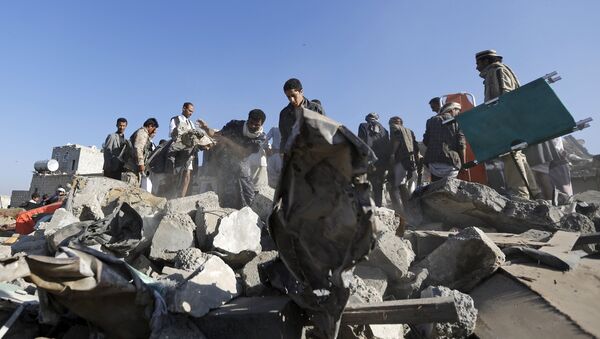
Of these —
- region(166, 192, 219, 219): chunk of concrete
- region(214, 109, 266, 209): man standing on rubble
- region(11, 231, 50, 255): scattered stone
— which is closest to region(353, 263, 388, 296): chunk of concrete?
region(166, 192, 219, 219): chunk of concrete

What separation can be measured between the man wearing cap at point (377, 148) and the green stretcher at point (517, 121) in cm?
128

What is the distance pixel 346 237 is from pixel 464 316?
1300 millimetres

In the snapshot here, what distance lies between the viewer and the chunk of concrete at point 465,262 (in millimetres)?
3127

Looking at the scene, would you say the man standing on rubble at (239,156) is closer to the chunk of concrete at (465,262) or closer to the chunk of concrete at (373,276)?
the chunk of concrete at (373,276)

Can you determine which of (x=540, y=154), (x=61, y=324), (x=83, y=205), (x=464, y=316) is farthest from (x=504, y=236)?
(x=83, y=205)

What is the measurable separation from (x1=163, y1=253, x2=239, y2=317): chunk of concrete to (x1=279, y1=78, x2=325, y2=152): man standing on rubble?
2199 millimetres

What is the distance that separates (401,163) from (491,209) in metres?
1.66

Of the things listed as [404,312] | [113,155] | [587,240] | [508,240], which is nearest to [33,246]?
[113,155]

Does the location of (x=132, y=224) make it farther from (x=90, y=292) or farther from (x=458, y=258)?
(x=458, y=258)

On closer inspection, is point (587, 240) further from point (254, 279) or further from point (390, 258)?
point (254, 279)

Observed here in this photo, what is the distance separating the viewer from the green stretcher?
15.4ft

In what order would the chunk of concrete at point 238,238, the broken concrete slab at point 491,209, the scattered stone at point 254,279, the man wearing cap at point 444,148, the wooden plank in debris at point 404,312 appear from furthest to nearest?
the man wearing cap at point 444,148 < the broken concrete slab at point 491,209 < the chunk of concrete at point 238,238 < the scattered stone at point 254,279 < the wooden plank in debris at point 404,312

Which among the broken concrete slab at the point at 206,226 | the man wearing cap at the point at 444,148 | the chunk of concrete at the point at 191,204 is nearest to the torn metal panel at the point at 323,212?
the broken concrete slab at the point at 206,226

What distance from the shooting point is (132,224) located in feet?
11.8
